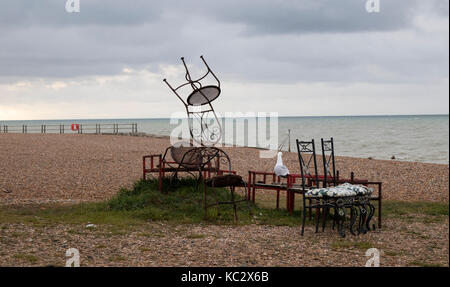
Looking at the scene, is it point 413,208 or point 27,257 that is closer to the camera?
point 27,257

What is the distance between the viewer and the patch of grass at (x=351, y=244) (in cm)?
611

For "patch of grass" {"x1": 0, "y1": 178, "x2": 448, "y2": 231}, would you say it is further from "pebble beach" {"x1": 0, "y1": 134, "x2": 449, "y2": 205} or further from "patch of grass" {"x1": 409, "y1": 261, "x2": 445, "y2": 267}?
"patch of grass" {"x1": 409, "y1": 261, "x2": 445, "y2": 267}

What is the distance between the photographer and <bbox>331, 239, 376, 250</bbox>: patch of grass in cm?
611

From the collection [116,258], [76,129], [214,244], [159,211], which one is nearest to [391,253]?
[214,244]

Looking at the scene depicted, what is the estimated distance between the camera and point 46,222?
716 centimetres

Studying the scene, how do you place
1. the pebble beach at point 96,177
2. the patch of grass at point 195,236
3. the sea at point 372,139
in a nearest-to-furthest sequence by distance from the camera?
the patch of grass at point 195,236 < the pebble beach at point 96,177 < the sea at point 372,139

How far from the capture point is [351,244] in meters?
6.25

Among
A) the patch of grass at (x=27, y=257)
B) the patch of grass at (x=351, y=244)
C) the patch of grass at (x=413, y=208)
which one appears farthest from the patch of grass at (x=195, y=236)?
the patch of grass at (x=413, y=208)

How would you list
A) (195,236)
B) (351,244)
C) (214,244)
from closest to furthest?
(214,244)
(351,244)
(195,236)

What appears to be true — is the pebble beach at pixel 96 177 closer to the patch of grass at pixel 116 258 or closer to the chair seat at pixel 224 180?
the chair seat at pixel 224 180

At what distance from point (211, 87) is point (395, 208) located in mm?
3854

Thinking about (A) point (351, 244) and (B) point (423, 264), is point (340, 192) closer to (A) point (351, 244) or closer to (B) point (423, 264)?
(A) point (351, 244)
